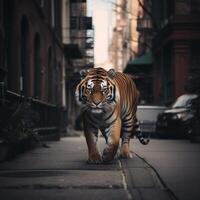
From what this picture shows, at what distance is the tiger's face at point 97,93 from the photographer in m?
9.76

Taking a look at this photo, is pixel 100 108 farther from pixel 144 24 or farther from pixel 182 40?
pixel 144 24

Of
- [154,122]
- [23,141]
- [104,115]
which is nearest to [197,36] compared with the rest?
[154,122]

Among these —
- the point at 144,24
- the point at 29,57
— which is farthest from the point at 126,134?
the point at 144,24

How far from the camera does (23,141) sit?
1357 centimetres

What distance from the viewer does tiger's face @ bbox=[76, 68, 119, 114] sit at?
384 inches

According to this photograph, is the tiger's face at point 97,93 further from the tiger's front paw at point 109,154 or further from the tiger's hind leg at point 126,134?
the tiger's hind leg at point 126,134

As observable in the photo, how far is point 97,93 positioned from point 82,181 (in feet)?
6.30

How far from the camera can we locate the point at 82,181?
819 cm

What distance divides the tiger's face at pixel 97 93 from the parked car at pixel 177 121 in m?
13.8

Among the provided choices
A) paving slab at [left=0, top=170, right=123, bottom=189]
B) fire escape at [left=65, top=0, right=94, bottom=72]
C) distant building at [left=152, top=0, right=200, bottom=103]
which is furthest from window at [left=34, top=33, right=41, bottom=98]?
paving slab at [left=0, top=170, right=123, bottom=189]

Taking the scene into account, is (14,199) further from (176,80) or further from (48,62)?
(176,80)

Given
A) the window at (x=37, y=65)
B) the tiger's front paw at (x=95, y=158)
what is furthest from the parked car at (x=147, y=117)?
the tiger's front paw at (x=95, y=158)

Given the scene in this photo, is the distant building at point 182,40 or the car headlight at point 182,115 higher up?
the distant building at point 182,40

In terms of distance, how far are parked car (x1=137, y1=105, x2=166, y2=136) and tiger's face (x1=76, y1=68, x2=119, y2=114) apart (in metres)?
18.8
